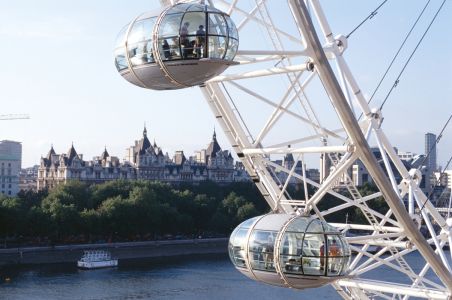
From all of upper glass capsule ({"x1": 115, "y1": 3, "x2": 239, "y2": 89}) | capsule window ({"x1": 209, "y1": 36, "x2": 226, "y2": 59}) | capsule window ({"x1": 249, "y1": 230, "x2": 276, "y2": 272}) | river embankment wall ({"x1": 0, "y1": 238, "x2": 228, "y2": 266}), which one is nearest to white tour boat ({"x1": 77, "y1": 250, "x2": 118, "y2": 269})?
river embankment wall ({"x1": 0, "y1": 238, "x2": 228, "y2": 266})

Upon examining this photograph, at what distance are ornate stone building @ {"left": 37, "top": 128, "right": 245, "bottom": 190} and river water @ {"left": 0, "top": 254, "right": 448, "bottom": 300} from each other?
49.6m

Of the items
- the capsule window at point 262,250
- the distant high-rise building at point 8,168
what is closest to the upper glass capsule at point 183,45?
the capsule window at point 262,250

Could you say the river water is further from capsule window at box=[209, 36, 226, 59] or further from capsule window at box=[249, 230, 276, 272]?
capsule window at box=[209, 36, 226, 59]

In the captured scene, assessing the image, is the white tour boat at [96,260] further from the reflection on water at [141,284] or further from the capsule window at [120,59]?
the capsule window at [120,59]

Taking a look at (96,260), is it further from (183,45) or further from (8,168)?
(8,168)

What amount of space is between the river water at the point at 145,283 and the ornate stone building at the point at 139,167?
49582 mm

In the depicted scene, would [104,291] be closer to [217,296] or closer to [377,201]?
[217,296]

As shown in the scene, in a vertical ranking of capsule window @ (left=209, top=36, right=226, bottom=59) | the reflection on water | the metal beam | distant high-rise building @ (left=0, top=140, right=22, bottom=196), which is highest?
distant high-rise building @ (left=0, top=140, right=22, bottom=196)

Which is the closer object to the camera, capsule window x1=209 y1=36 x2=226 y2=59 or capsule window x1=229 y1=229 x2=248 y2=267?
capsule window x1=209 y1=36 x2=226 y2=59

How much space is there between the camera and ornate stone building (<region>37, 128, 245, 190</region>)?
106 m

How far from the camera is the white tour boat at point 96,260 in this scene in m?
53.9

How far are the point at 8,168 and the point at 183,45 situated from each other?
325ft

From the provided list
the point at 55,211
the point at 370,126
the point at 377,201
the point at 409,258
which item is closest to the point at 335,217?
the point at 377,201

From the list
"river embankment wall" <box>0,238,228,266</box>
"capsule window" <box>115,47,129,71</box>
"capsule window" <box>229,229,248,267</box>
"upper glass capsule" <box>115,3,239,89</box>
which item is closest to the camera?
"upper glass capsule" <box>115,3,239,89</box>
